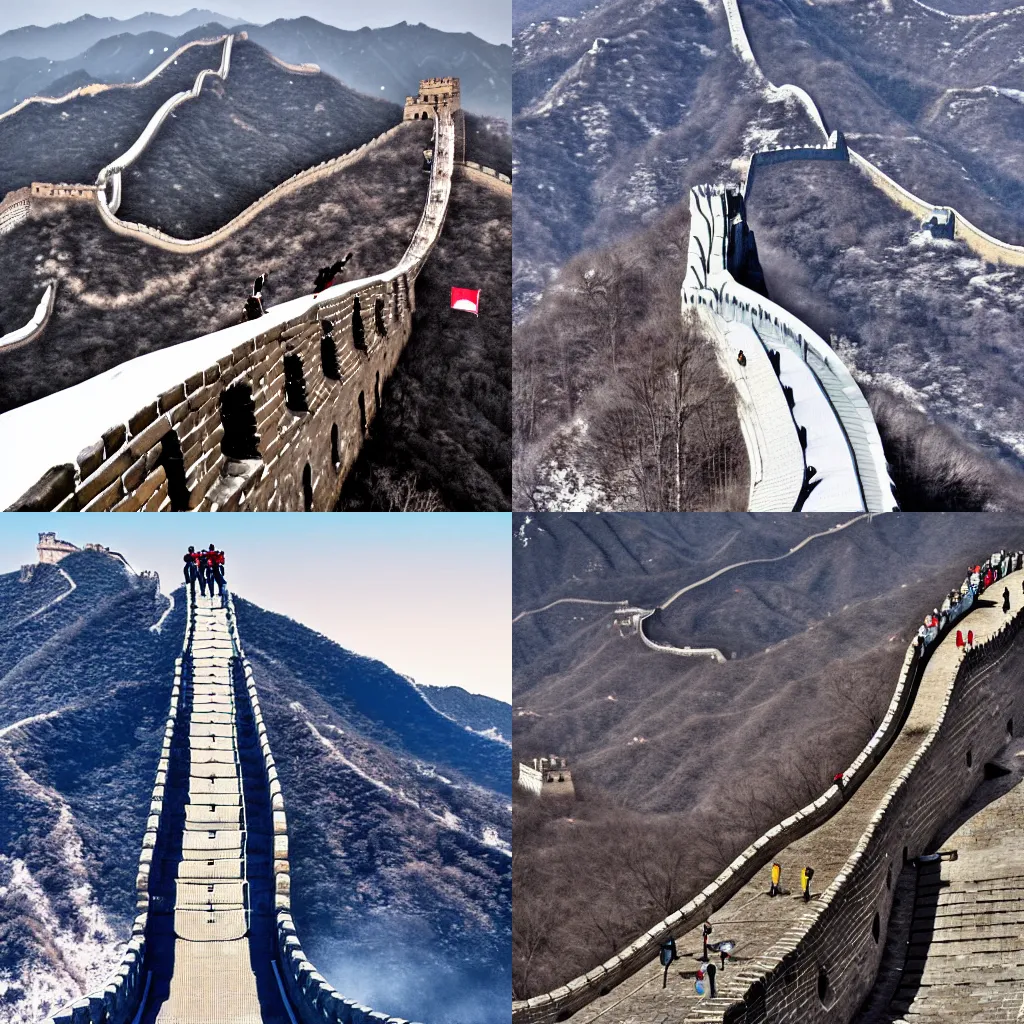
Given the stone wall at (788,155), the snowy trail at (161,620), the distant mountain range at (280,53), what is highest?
the distant mountain range at (280,53)

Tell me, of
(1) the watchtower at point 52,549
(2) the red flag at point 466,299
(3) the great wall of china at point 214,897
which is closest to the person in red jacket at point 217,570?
(3) the great wall of china at point 214,897

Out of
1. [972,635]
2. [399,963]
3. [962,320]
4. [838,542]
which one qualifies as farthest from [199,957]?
[962,320]

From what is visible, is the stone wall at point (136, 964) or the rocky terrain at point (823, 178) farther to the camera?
the rocky terrain at point (823, 178)

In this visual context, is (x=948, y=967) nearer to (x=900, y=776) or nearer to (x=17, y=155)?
(x=900, y=776)

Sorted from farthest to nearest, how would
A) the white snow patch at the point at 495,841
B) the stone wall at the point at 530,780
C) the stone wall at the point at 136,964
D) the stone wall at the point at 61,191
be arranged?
the stone wall at the point at 61,191 → the stone wall at the point at 530,780 → the white snow patch at the point at 495,841 → the stone wall at the point at 136,964

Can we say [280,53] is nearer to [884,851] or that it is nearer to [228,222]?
[228,222]

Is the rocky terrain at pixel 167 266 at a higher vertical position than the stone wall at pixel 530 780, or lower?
higher

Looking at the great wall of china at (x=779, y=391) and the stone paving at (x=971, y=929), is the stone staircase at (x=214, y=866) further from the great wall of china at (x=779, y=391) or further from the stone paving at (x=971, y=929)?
the great wall of china at (x=779, y=391)
